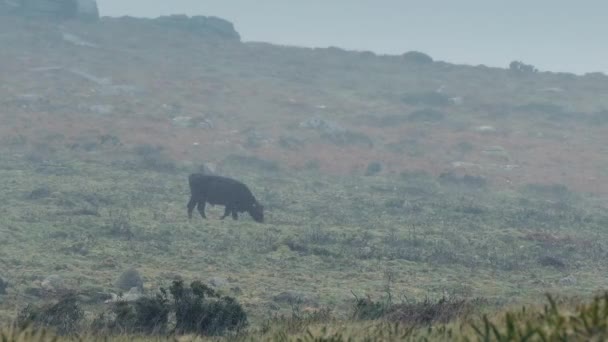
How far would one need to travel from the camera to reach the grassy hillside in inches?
696

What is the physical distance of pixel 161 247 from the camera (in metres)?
20.2

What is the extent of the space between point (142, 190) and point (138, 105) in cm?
2812

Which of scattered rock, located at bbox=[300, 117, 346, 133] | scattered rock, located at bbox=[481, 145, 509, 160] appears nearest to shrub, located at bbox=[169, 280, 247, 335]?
scattered rock, located at bbox=[481, 145, 509, 160]

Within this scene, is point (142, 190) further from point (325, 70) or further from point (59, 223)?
point (325, 70)

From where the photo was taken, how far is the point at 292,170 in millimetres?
42781

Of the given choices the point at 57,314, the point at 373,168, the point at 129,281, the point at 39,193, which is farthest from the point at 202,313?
the point at 373,168

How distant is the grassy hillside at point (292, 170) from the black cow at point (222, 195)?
2.40 ft

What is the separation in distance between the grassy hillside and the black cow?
2.40 ft

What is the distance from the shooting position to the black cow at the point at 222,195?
2669 centimetres

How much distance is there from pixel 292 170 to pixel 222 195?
1565 centimetres

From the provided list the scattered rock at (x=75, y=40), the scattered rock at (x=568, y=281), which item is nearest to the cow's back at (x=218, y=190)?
the scattered rock at (x=568, y=281)

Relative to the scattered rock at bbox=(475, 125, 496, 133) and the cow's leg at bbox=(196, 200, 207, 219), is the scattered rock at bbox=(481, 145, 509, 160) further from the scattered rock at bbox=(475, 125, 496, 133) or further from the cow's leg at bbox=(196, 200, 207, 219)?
the cow's leg at bbox=(196, 200, 207, 219)

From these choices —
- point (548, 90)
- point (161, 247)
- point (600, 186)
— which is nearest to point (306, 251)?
point (161, 247)

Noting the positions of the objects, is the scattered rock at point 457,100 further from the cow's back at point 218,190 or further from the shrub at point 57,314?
the shrub at point 57,314
